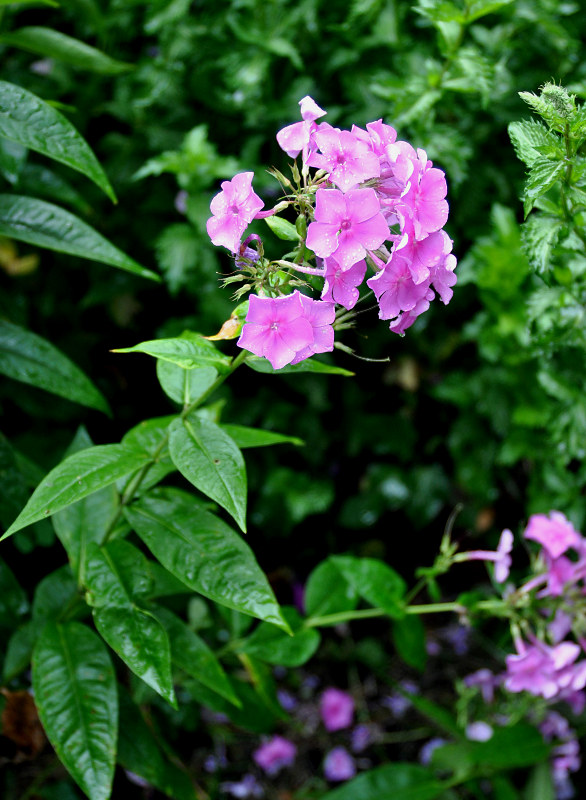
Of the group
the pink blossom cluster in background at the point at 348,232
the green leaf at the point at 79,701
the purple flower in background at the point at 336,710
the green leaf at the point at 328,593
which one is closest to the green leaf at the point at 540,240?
the pink blossom cluster in background at the point at 348,232

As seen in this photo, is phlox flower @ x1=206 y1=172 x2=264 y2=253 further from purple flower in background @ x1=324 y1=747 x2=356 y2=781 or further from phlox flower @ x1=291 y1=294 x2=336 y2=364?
purple flower in background @ x1=324 y1=747 x2=356 y2=781

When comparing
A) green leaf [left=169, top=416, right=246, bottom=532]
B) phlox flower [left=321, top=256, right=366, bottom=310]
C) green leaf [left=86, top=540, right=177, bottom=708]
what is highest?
phlox flower [left=321, top=256, right=366, bottom=310]

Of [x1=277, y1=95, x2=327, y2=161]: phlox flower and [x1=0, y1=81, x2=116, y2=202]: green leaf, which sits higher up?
[x1=277, y1=95, x2=327, y2=161]: phlox flower

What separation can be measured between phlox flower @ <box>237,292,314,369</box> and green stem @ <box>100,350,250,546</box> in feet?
0.32

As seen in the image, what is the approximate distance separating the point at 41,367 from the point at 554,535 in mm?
1055

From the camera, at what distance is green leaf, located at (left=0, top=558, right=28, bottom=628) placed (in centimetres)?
135

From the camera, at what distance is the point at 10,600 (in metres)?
1.38

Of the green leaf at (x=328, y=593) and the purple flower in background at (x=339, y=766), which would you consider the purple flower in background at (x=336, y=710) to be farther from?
the green leaf at (x=328, y=593)

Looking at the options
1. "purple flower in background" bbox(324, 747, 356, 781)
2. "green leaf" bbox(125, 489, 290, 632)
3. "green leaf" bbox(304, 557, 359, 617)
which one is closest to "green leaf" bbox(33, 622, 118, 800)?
"green leaf" bbox(125, 489, 290, 632)

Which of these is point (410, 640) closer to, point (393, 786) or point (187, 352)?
point (393, 786)

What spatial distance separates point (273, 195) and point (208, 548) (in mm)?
1245

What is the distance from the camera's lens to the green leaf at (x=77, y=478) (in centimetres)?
91

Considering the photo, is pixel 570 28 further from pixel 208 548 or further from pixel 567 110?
pixel 208 548

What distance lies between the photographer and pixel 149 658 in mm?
1044
